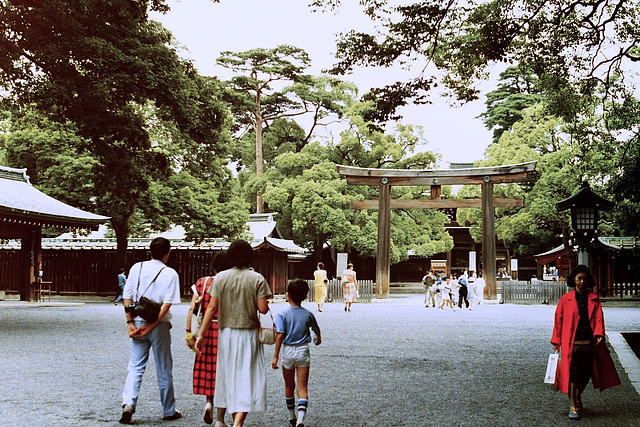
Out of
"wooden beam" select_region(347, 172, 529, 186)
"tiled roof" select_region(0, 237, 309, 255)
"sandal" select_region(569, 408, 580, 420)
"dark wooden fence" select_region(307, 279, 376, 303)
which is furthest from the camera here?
"tiled roof" select_region(0, 237, 309, 255)

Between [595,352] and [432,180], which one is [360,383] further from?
[432,180]

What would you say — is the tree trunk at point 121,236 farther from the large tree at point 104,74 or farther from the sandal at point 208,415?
the sandal at point 208,415

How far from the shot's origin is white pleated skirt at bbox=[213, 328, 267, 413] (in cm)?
517

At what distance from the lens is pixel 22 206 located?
880 inches

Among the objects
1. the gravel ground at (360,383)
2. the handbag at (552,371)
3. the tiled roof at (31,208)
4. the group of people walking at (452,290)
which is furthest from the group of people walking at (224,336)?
the group of people walking at (452,290)

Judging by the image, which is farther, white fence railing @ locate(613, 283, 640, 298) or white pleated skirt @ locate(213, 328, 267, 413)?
white fence railing @ locate(613, 283, 640, 298)

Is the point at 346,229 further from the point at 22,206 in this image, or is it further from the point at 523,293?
the point at 22,206

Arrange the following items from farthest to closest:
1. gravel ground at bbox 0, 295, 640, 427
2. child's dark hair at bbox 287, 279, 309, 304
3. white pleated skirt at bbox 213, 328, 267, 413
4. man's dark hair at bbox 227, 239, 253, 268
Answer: gravel ground at bbox 0, 295, 640, 427 < child's dark hair at bbox 287, 279, 309, 304 < man's dark hair at bbox 227, 239, 253, 268 < white pleated skirt at bbox 213, 328, 267, 413

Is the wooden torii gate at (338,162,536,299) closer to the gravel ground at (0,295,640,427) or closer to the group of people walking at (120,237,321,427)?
the gravel ground at (0,295,640,427)

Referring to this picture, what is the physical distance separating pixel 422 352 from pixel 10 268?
86.3ft

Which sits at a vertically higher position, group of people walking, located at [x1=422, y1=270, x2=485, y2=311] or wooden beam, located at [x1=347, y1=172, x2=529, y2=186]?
wooden beam, located at [x1=347, y1=172, x2=529, y2=186]

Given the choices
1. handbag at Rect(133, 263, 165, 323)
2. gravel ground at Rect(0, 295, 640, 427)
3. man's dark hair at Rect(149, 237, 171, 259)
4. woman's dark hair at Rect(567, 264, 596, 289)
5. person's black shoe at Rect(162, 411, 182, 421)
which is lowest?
gravel ground at Rect(0, 295, 640, 427)

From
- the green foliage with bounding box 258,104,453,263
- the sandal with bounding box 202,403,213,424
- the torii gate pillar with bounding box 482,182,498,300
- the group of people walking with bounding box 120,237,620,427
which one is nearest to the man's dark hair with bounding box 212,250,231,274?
the group of people walking with bounding box 120,237,620,427

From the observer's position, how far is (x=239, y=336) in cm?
527
